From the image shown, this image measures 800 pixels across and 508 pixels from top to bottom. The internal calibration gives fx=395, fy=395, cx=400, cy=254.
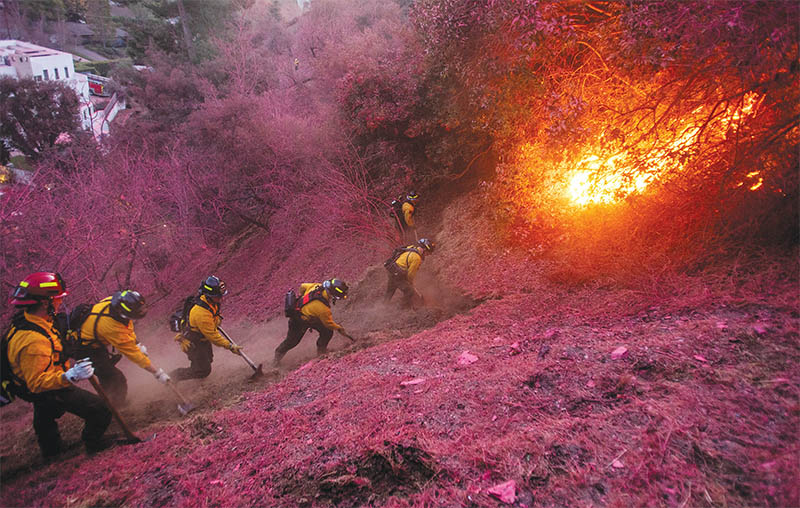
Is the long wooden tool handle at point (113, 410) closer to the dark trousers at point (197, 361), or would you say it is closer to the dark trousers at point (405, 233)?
the dark trousers at point (197, 361)

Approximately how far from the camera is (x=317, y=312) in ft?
22.6

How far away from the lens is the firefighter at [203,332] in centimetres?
610

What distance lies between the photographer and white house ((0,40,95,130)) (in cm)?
1922

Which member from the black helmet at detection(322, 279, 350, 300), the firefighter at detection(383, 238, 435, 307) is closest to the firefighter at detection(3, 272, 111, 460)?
the black helmet at detection(322, 279, 350, 300)

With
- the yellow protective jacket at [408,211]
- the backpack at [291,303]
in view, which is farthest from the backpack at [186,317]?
the yellow protective jacket at [408,211]

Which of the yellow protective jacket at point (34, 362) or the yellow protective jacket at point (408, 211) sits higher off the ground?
the yellow protective jacket at point (408, 211)

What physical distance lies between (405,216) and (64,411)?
8461mm

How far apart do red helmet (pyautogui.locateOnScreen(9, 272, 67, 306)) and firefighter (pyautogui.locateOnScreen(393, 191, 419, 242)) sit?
26.5ft

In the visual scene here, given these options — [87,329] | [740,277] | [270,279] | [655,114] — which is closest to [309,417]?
[87,329]

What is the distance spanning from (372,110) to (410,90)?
134 centimetres

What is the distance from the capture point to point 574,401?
12.4ft

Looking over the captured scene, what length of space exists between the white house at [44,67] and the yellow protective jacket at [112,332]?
71.6 feet

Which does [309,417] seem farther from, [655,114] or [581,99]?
[655,114]

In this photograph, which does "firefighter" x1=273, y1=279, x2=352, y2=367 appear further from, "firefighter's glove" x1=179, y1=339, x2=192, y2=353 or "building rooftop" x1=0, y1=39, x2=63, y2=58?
"building rooftop" x1=0, y1=39, x2=63, y2=58
